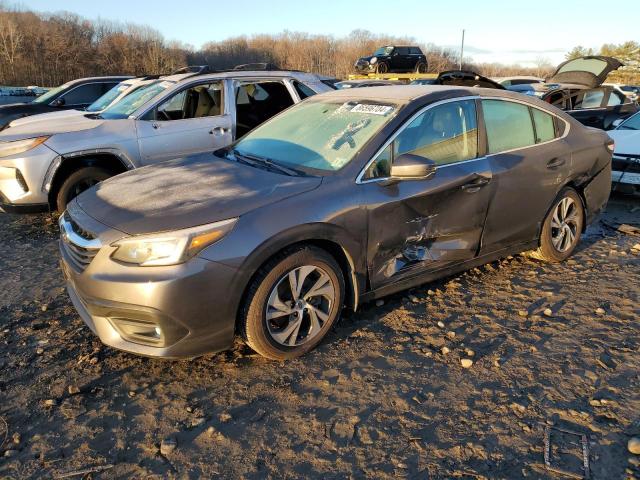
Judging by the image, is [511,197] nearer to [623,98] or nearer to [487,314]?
[487,314]

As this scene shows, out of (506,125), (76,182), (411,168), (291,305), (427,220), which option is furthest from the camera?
(76,182)

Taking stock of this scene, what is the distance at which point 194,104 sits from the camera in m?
6.18

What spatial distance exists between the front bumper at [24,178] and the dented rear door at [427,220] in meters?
3.93

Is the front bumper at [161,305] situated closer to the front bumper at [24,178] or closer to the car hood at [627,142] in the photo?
the front bumper at [24,178]

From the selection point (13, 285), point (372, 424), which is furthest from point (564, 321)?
point (13, 285)

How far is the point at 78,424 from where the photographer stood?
2.51m

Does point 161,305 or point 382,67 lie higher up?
point 382,67

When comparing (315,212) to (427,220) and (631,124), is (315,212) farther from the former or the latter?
(631,124)

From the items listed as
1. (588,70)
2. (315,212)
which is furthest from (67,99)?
(588,70)

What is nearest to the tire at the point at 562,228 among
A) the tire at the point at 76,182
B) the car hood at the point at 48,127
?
the tire at the point at 76,182

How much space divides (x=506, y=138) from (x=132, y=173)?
3013 mm

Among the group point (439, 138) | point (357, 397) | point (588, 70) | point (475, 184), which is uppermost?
point (588, 70)

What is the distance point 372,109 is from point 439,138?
1.80 ft

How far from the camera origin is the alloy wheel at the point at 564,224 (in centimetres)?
451
